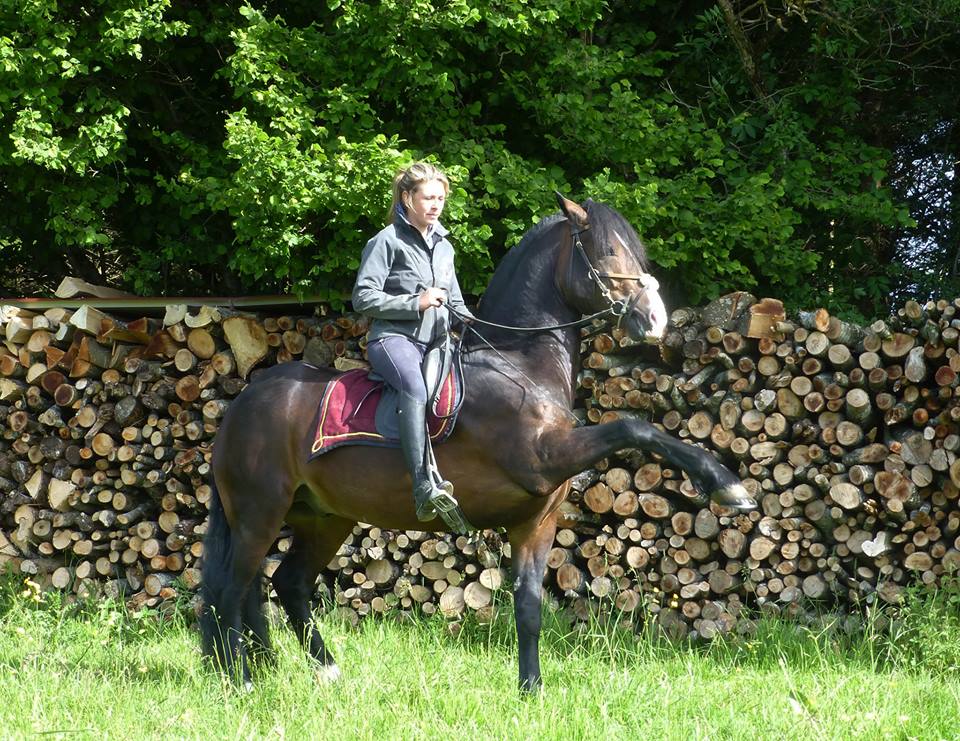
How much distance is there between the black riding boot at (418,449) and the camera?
15.8 ft

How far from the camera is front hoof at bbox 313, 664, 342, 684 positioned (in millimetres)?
5297

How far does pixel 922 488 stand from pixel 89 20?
6.40 metres

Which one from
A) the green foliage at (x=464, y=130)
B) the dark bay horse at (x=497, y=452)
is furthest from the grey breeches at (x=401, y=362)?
the green foliage at (x=464, y=130)

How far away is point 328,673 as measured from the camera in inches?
213

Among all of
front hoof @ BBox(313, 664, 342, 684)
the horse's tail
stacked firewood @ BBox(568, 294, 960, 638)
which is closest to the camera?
front hoof @ BBox(313, 664, 342, 684)

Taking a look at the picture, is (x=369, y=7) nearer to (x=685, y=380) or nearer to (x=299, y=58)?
(x=299, y=58)

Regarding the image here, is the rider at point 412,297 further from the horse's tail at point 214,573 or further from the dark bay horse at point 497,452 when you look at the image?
the horse's tail at point 214,573

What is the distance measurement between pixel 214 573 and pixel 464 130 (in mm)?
3806

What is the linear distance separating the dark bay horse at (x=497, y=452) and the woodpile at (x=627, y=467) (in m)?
0.40

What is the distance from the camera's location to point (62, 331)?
7730 millimetres

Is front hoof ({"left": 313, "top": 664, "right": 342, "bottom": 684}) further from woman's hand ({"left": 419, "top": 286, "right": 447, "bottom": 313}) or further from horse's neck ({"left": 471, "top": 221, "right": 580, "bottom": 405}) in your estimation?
woman's hand ({"left": 419, "top": 286, "right": 447, "bottom": 313})

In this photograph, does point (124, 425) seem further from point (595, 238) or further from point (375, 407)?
point (595, 238)

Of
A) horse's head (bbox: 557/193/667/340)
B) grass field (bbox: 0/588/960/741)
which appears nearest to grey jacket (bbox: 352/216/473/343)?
horse's head (bbox: 557/193/667/340)

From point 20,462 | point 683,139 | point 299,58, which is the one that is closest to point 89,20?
point 299,58
